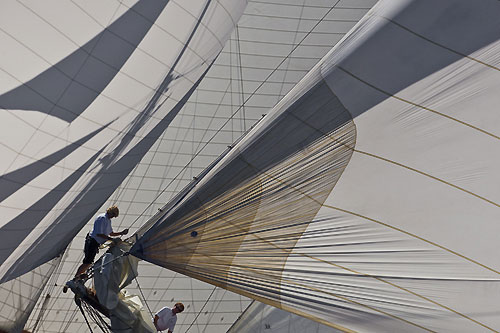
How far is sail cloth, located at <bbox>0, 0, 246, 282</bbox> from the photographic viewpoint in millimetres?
3920

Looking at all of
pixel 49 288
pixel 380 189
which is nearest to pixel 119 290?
pixel 49 288

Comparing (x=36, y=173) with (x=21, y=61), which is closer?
(x=21, y=61)

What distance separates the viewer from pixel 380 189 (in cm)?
305

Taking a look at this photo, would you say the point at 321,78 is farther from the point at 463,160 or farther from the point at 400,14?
the point at 463,160

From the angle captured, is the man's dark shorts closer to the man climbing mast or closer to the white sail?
the man climbing mast

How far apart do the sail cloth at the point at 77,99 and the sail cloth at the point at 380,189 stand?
1309 mm

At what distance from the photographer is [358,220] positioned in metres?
3.04

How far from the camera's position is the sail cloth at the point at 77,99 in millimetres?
3920

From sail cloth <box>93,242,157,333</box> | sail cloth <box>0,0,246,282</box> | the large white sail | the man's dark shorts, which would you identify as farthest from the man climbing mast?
the large white sail

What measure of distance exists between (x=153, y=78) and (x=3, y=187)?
126 centimetres

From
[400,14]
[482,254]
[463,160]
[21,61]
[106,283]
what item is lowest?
[106,283]

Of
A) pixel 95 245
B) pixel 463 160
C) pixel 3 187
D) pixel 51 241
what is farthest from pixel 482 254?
pixel 51 241

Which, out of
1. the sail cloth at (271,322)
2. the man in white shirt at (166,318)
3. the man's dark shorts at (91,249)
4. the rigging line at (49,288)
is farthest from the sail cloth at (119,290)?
the rigging line at (49,288)

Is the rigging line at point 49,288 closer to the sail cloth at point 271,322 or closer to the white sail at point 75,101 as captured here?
the white sail at point 75,101
